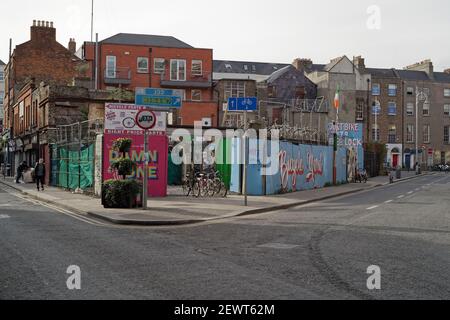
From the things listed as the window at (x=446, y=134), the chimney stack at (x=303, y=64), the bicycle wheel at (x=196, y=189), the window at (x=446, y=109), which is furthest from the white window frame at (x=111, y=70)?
the window at (x=446, y=134)

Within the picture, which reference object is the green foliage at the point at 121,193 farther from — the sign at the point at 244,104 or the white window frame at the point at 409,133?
the white window frame at the point at 409,133

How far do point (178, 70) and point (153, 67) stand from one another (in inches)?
110

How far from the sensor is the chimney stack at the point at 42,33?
5578 cm

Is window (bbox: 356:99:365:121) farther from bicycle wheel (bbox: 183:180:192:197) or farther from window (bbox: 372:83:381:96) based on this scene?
bicycle wheel (bbox: 183:180:192:197)

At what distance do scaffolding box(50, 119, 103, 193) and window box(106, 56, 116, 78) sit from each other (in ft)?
84.3

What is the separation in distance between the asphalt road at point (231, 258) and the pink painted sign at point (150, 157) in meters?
6.97

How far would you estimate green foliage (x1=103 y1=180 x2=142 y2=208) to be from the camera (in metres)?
17.7

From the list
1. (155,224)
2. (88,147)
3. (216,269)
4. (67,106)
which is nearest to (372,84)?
(67,106)

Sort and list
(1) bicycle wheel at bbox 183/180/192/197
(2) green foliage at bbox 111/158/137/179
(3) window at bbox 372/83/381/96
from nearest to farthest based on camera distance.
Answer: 1. (2) green foliage at bbox 111/158/137/179
2. (1) bicycle wheel at bbox 183/180/192/197
3. (3) window at bbox 372/83/381/96

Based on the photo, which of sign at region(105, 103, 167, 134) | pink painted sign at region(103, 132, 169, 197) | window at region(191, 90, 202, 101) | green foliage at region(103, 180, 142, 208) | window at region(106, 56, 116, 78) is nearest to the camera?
green foliage at region(103, 180, 142, 208)

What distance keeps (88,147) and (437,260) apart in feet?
61.8

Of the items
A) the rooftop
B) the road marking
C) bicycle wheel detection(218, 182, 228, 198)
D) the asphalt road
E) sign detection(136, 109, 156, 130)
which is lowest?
the road marking

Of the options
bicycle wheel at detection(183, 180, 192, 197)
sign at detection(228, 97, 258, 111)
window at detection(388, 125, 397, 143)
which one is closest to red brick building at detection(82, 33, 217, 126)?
window at detection(388, 125, 397, 143)

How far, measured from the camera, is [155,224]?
14492mm
